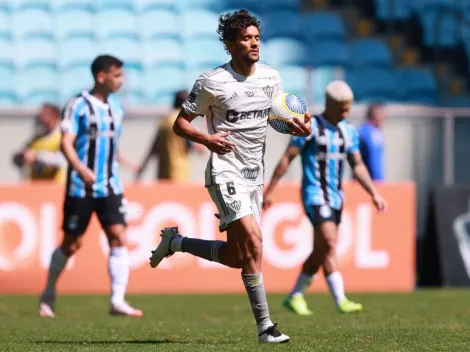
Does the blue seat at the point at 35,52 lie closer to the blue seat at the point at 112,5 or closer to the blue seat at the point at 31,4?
the blue seat at the point at 31,4

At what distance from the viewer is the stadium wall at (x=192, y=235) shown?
523 inches

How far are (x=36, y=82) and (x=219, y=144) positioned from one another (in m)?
10.7

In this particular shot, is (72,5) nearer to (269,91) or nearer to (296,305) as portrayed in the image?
(296,305)

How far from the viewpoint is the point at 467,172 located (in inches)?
603

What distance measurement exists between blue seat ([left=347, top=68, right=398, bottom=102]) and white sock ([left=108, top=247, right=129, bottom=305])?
7.94m

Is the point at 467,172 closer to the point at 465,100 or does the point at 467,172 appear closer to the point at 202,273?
the point at 465,100

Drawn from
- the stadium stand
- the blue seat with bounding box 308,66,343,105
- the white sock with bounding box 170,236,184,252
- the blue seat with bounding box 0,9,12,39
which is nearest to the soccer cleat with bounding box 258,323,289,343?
the white sock with bounding box 170,236,184,252

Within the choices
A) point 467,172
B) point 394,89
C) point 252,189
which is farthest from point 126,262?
point 394,89

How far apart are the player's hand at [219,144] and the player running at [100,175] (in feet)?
9.92

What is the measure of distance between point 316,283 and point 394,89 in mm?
4560

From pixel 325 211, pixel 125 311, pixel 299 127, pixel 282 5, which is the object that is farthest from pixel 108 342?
pixel 282 5

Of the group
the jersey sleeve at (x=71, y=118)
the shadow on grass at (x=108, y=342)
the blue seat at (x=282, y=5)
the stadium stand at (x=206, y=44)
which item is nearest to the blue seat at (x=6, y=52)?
the stadium stand at (x=206, y=44)

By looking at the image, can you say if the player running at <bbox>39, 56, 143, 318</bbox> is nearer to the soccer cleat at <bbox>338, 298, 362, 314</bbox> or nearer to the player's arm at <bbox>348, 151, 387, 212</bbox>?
the soccer cleat at <bbox>338, 298, 362, 314</bbox>

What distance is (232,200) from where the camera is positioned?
6961 millimetres
